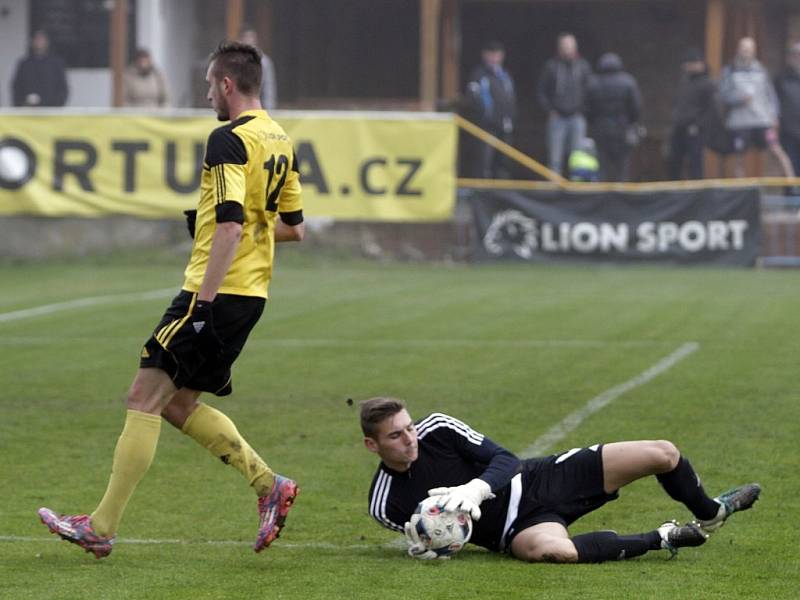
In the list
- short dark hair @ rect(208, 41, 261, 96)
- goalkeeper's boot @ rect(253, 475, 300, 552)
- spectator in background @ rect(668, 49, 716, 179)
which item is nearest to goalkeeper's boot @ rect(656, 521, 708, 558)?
goalkeeper's boot @ rect(253, 475, 300, 552)

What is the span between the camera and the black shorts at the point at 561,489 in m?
6.73

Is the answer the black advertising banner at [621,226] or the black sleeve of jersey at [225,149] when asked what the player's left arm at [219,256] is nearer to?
the black sleeve of jersey at [225,149]

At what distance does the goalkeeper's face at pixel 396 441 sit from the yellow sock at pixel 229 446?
1.74ft

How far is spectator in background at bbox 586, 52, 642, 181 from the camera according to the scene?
24.1 meters

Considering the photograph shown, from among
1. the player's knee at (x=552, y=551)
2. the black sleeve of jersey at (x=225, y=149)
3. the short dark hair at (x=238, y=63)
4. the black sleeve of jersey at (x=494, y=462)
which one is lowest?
the player's knee at (x=552, y=551)

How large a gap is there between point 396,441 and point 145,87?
1936 cm

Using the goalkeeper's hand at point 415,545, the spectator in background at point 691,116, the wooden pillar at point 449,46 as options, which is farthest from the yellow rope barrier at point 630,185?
the goalkeeper's hand at point 415,545

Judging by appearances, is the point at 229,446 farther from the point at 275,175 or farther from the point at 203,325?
the point at 275,175

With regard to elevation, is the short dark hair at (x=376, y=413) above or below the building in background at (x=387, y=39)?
below

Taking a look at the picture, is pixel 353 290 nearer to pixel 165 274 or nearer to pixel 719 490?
Result: pixel 165 274

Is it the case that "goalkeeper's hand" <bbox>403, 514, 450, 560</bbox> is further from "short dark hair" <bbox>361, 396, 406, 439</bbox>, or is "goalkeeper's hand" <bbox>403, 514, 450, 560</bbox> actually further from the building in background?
the building in background

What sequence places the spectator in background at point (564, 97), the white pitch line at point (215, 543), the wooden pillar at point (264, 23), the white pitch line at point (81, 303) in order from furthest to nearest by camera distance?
1. the wooden pillar at point (264, 23)
2. the spectator in background at point (564, 97)
3. the white pitch line at point (81, 303)
4. the white pitch line at point (215, 543)

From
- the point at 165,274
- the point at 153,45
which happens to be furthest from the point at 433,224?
the point at 153,45

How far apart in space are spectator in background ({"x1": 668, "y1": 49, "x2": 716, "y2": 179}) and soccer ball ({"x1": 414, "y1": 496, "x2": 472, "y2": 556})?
18.4 meters
